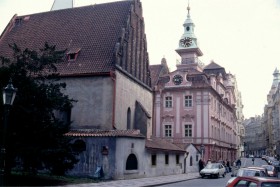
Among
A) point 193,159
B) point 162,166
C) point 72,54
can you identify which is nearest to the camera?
point 72,54

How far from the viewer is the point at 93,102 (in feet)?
91.6

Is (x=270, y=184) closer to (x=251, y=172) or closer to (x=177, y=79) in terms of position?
(x=251, y=172)

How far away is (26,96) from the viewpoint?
62.7 ft

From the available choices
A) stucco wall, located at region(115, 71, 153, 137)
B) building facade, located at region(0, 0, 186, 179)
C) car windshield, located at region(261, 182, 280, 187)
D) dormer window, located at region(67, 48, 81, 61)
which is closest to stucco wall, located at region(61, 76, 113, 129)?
building facade, located at region(0, 0, 186, 179)

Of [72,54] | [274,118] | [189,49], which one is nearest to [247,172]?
[72,54]

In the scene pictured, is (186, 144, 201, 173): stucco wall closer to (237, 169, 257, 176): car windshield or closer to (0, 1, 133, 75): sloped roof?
(0, 1, 133, 75): sloped roof

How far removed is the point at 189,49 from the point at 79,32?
3571 cm

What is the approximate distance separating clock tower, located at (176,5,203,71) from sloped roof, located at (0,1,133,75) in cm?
3297

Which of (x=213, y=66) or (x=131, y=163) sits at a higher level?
(x=213, y=66)

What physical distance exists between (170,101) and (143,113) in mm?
20872

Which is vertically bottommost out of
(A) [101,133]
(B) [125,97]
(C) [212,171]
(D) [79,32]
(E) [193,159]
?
(C) [212,171]

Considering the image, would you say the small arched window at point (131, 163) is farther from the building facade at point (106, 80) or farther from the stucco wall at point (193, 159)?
the stucco wall at point (193, 159)

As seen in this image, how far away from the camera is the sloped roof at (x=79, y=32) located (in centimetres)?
2903

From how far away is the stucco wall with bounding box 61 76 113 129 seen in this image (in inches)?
1086
